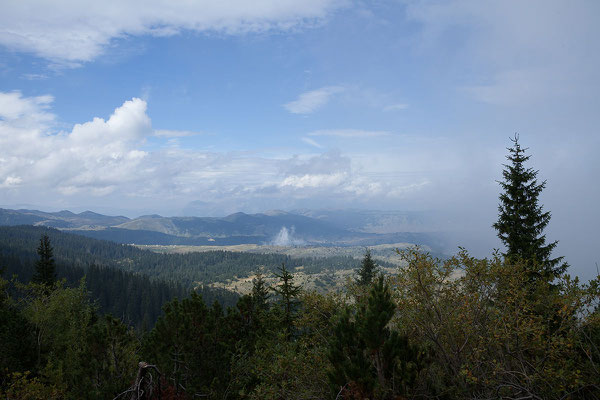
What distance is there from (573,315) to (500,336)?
8.64 ft

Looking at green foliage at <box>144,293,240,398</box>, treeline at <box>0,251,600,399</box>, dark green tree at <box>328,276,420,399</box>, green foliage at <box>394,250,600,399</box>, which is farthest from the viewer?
green foliage at <box>144,293,240,398</box>

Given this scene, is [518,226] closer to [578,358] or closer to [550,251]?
[550,251]

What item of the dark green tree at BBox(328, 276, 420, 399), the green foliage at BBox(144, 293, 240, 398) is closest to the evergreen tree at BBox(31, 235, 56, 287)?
the green foliage at BBox(144, 293, 240, 398)

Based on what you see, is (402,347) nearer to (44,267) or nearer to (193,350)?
(193,350)

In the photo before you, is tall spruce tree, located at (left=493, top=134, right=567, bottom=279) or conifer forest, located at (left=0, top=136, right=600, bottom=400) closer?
conifer forest, located at (left=0, top=136, right=600, bottom=400)

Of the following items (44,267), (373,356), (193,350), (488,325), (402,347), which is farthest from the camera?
(44,267)

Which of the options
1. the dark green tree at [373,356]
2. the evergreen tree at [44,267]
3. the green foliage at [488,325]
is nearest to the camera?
the dark green tree at [373,356]

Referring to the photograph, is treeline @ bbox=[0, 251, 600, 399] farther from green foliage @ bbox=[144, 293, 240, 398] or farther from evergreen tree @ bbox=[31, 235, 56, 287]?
evergreen tree @ bbox=[31, 235, 56, 287]

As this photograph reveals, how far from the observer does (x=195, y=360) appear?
18.9 meters

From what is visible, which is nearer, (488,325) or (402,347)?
(402,347)

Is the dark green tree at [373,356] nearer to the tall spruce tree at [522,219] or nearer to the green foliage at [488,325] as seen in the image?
the green foliage at [488,325]

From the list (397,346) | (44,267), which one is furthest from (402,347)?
(44,267)

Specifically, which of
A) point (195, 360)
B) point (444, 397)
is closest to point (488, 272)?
point (444, 397)

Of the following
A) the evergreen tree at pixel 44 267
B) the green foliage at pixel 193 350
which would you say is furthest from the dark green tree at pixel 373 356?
the evergreen tree at pixel 44 267
